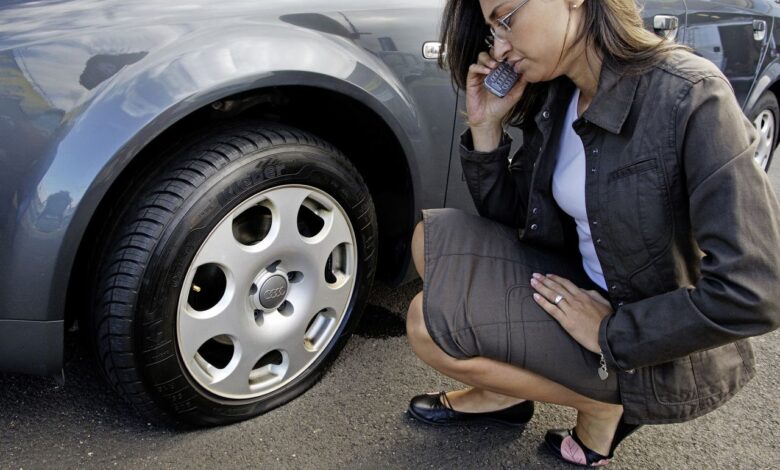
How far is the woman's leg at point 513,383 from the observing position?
1.69m

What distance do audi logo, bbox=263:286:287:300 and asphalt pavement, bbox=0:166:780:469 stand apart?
36cm

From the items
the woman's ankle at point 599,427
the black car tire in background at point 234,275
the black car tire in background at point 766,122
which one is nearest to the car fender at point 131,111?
the black car tire in background at point 234,275

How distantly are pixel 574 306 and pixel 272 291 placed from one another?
755 millimetres

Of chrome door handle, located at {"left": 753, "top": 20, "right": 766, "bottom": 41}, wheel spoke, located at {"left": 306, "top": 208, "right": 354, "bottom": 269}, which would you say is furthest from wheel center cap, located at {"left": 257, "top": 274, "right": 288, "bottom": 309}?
chrome door handle, located at {"left": 753, "top": 20, "right": 766, "bottom": 41}

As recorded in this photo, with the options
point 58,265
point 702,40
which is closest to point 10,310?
point 58,265

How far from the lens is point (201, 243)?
1652 mm

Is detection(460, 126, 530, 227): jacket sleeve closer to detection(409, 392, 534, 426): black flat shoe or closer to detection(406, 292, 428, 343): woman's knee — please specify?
detection(406, 292, 428, 343): woman's knee

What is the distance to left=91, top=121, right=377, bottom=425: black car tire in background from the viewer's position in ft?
5.30

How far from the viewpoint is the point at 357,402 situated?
6.67 feet

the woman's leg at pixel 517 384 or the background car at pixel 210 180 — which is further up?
the background car at pixel 210 180

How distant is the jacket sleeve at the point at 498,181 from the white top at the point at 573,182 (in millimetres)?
153

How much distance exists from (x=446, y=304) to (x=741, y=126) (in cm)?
75

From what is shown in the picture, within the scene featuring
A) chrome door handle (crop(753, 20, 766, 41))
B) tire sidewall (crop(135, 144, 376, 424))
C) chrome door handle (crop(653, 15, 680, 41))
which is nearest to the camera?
tire sidewall (crop(135, 144, 376, 424))

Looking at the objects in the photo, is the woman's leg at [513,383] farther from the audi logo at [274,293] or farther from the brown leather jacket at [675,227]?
the audi logo at [274,293]
